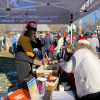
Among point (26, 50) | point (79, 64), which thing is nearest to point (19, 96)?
point (26, 50)

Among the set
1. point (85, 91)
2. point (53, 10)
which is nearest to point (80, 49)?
point (85, 91)

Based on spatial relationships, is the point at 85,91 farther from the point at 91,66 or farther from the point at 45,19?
the point at 45,19

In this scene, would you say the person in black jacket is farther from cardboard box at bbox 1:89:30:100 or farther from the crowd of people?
cardboard box at bbox 1:89:30:100

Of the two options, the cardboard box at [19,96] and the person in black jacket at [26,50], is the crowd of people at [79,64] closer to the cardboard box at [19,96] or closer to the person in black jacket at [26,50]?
the person in black jacket at [26,50]

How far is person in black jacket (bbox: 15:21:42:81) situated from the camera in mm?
2225

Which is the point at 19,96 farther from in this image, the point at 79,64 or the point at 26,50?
the point at 79,64

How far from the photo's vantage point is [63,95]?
2207 mm

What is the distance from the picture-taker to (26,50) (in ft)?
7.35

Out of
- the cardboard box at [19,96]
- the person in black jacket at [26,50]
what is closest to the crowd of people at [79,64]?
the person in black jacket at [26,50]

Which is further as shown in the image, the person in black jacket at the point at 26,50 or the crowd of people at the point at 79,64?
the person in black jacket at the point at 26,50

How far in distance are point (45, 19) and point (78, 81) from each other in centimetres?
409

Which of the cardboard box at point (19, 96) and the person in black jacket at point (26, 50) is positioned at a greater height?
the person in black jacket at point (26, 50)

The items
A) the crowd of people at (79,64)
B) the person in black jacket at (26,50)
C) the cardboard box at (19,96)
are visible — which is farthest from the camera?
the person in black jacket at (26,50)

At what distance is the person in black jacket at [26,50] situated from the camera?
7.30ft
